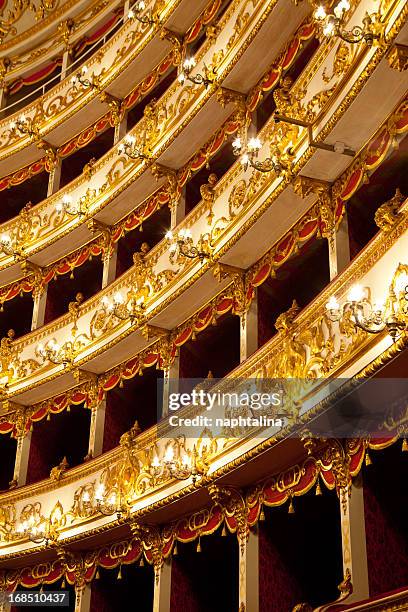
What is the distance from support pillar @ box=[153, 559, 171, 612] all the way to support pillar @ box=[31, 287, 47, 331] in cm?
668

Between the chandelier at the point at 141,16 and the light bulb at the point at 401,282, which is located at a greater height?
the chandelier at the point at 141,16

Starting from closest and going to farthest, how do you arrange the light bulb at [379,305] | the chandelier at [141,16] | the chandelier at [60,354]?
1. the light bulb at [379,305]
2. the chandelier at [60,354]
3. the chandelier at [141,16]

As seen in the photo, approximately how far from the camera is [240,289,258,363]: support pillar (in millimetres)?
11680

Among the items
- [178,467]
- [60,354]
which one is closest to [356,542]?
[178,467]

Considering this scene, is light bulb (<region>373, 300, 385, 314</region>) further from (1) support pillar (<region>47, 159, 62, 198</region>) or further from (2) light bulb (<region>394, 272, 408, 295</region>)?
(1) support pillar (<region>47, 159, 62, 198</region>)

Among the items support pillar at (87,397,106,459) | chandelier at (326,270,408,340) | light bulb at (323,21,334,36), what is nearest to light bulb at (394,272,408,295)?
chandelier at (326,270,408,340)

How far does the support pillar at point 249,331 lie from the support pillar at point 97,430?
411 cm

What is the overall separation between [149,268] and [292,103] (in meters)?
4.65

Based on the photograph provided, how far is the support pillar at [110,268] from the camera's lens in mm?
16312

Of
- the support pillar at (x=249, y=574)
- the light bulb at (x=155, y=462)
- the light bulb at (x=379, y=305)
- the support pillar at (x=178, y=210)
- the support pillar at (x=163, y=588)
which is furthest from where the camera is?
the support pillar at (x=178, y=210)

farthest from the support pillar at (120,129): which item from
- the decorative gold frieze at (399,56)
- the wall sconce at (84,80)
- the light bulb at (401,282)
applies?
the light bulb at (401,282)

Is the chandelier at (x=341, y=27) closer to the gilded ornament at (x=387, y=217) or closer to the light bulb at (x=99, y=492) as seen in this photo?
the gilded ornament at (x=387, y=217)

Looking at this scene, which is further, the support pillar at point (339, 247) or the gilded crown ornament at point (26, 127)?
the gilded crown ornament at point (26, 127)

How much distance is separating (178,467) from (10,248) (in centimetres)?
825
